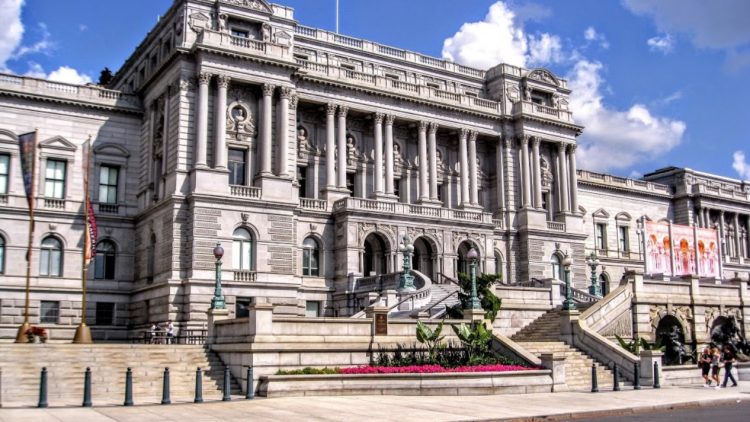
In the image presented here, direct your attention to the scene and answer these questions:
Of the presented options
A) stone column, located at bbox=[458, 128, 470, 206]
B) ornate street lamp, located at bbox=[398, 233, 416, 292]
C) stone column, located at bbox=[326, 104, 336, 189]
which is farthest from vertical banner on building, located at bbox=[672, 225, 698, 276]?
stone column, located at bbox=[326, 104, 336, 189]

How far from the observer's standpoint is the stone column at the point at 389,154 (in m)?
56.8

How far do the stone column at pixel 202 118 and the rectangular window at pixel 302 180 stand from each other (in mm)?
8900

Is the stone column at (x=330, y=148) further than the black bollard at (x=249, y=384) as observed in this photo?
Yes

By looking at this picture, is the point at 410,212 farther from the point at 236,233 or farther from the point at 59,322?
the point at 59,322

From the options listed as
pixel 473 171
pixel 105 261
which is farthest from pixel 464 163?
pixel 105 261

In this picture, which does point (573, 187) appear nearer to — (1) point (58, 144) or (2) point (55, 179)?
(1) point (58, 144)

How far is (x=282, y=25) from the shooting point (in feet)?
172

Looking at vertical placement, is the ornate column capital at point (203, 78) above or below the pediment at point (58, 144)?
above

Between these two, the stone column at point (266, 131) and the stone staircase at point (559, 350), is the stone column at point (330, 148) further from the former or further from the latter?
the stone staircase at point (559, 350)

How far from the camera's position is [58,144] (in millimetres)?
50344

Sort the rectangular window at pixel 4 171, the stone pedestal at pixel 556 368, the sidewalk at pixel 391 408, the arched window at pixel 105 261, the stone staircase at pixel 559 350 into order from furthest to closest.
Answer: the arched window at pixel 105 261, the rectangular window at pixel 4 171, the stone staircase at pixel 559 350, the stone pedestal at pixel 556 368, the sidewalk at pixel 391 408

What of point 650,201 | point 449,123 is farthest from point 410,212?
point 650,201

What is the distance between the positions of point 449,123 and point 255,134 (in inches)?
648

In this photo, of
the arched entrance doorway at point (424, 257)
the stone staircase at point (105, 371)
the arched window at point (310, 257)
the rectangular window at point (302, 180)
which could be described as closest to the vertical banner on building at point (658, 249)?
the arched entrance doorway at point (424, 257)
